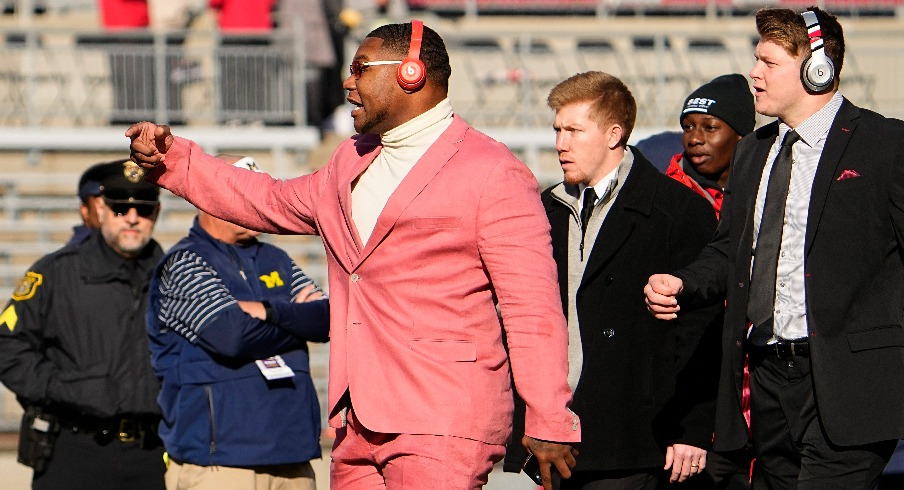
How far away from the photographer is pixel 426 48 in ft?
14.8

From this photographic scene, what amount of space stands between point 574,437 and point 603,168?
1.54m

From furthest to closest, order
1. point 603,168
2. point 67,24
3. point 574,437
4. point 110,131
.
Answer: point 67,24 → point 110,131 → point 603,168 → point 574,437

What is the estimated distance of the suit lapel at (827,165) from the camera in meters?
4.88

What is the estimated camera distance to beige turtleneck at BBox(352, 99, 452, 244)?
4547 mm

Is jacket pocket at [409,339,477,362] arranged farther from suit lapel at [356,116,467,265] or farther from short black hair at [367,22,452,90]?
short black hair at [367,22,452,90]

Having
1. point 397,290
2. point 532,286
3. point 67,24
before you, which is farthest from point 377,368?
point 67,24

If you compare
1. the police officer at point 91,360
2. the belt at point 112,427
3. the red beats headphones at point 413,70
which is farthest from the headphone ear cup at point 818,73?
the belt at point 112,427

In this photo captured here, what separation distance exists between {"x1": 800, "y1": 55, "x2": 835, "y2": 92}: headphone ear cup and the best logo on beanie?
164 centimetres

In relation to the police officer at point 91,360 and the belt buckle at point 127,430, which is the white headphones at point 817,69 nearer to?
the police officer at point 91,360

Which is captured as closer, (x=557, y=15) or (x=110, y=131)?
(x=110, y=131)

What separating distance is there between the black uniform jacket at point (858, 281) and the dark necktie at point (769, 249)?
159 millimetres

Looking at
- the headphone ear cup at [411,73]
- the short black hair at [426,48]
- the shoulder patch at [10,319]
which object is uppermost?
→ the short black hair at [426,48]

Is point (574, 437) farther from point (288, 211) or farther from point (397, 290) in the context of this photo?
point (288, 211)

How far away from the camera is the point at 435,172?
176 inches
